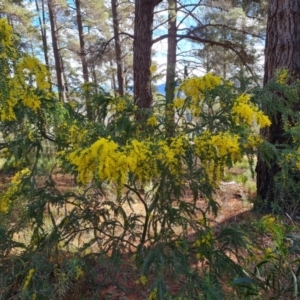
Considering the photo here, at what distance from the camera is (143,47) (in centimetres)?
529

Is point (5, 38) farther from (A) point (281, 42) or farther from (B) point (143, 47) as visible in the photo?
(B) point (143, 47)

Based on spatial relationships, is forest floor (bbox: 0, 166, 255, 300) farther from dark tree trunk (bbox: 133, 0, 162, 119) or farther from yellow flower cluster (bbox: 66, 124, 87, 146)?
dark tree trunk (bbox: 133, 0, 162, 119)

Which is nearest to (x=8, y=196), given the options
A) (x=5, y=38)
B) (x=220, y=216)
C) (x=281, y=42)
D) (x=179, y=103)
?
(x=5, y=38)

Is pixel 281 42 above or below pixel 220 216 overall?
above

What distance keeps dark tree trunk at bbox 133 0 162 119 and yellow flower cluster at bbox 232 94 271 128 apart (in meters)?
3.38

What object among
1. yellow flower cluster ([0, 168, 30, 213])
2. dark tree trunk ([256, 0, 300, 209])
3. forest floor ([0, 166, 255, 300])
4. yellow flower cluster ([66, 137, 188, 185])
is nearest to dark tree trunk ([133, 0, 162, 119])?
forest floor ([0, 166, 255, 300])

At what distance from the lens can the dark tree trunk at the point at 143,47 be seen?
5.14 meters

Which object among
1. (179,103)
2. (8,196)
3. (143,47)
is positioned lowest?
(8,196)

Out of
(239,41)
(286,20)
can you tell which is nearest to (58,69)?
(239,41)

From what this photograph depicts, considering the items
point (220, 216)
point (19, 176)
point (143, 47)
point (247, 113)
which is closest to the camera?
point (247, 113)

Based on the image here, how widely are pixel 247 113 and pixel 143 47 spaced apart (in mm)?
3911

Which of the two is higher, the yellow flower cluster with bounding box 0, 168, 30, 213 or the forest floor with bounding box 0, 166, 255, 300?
the yellow flower cluster with bounding box 0, 168, 30, 213

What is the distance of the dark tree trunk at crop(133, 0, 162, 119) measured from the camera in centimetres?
514

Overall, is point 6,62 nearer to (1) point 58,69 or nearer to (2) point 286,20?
(2) point 286,20
